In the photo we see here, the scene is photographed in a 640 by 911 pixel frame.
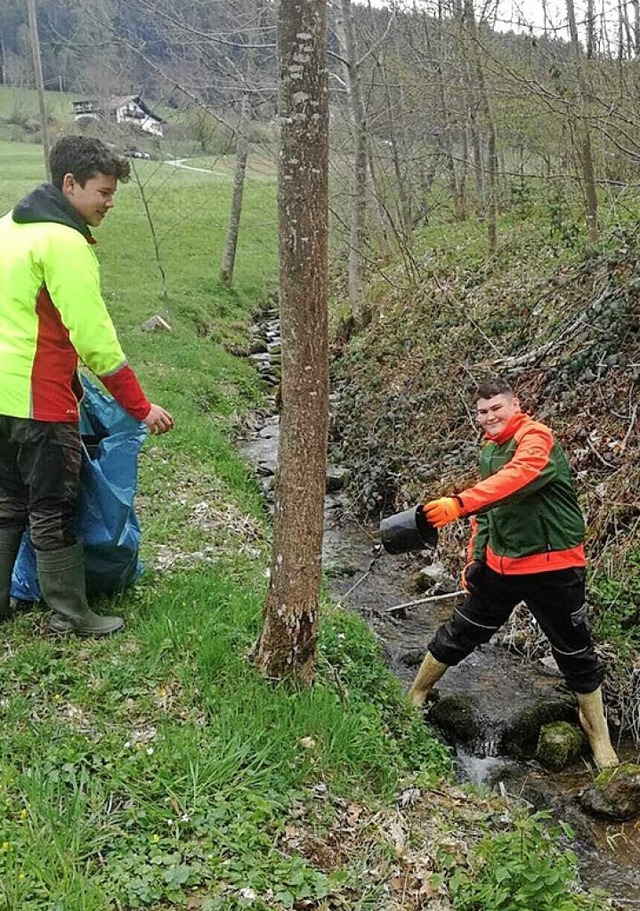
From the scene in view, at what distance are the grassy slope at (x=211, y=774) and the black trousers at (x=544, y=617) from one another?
0.60 metres

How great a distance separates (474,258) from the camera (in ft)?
47.3

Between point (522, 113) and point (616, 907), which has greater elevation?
point (522, 113)

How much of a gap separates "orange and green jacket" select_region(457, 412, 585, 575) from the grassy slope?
4.09 ft

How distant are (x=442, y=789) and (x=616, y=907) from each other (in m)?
0.97

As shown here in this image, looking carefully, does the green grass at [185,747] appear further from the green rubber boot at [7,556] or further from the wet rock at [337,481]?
the wet rock at [337,481]

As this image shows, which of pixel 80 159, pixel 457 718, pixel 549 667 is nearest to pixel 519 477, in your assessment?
pixel 457 718

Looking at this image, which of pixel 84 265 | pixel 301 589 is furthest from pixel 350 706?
pixel 84 265

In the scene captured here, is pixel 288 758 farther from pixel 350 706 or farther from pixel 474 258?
pixel 474 258

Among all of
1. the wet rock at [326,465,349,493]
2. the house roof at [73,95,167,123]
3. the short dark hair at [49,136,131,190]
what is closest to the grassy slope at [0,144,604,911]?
the short dark hair at [49,136,131,190]

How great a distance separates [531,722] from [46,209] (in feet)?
14.5

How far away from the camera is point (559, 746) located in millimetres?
5285

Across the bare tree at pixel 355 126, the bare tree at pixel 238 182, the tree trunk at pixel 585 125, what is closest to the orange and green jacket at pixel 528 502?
the tree trunk at pixel 585 125

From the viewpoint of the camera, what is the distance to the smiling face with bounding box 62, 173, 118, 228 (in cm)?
412

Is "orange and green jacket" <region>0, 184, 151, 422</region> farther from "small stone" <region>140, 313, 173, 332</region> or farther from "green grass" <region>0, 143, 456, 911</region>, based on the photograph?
"small stone" <region>140, 313, 173, 332</region>
